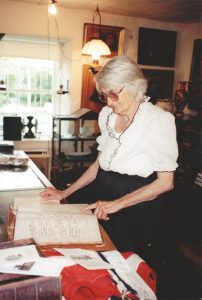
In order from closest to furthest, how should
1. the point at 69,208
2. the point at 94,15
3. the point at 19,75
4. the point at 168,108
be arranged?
the point at 69,208 → the point at 168,108 → the point at 94,15 → the point at 19,75

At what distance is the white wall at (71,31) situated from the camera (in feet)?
17.0

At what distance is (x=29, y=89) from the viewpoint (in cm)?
615

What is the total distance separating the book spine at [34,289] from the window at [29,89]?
539cm

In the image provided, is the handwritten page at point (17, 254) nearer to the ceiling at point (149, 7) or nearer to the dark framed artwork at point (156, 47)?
the ceiling at point (149, 7)

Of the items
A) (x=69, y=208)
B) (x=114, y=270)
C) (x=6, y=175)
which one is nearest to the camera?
(x=114, y=270)

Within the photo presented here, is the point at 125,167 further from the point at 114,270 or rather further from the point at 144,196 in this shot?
the point at 114,270

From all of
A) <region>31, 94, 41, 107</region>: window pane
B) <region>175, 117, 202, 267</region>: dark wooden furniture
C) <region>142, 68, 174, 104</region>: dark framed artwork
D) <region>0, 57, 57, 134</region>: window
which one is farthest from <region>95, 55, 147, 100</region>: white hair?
<region>31, 94, 41, 107</region>: window pane

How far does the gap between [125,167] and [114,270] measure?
0.61 metres

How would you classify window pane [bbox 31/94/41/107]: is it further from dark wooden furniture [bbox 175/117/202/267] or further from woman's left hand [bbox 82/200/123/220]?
woman's left hand [bbox 82/200/123/220]

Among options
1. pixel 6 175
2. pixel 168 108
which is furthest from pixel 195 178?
pixel 6 175

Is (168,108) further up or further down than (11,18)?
further down

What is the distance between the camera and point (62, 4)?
514 centimetres

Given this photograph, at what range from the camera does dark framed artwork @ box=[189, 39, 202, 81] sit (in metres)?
5.40

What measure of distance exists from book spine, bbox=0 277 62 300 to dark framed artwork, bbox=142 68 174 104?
5.38 m
